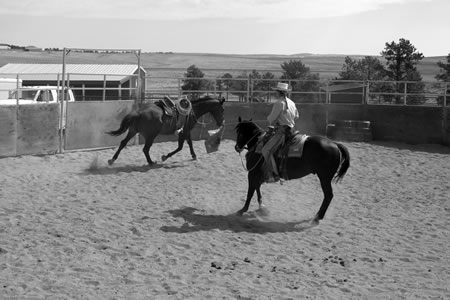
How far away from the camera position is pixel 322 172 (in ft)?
27.5

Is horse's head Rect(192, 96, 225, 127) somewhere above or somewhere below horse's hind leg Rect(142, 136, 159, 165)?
above

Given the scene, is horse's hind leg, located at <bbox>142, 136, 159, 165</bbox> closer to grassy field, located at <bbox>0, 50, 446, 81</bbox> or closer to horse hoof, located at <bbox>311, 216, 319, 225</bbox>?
horse hoof, located at <bbox>311, 216, 319, 225</bbox>

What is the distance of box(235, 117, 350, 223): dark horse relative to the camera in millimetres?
8305

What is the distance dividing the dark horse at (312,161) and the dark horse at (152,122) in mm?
3781

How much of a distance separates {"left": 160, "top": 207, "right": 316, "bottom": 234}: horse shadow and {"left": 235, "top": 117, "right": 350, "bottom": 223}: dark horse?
0.23 meters

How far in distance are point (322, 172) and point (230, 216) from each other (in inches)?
56.9

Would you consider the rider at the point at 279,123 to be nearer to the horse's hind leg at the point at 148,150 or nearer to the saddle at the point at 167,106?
the horse's hind leg at the point at 148,150

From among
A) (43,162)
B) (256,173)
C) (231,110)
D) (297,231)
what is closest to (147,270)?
(297,231)

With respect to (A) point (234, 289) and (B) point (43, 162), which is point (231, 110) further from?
(A) point (234, 289)

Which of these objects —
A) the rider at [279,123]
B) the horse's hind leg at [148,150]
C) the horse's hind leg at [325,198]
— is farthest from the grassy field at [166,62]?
the horse's hind leg at [325,198]

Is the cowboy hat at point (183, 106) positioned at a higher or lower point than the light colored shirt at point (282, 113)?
higher

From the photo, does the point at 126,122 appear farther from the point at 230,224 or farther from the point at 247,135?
the point at 230,224

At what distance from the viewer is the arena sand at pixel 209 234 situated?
5.43m

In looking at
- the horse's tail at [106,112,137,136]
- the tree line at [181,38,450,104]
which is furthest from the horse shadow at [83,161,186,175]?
the tree line at [181,38,450,104]
